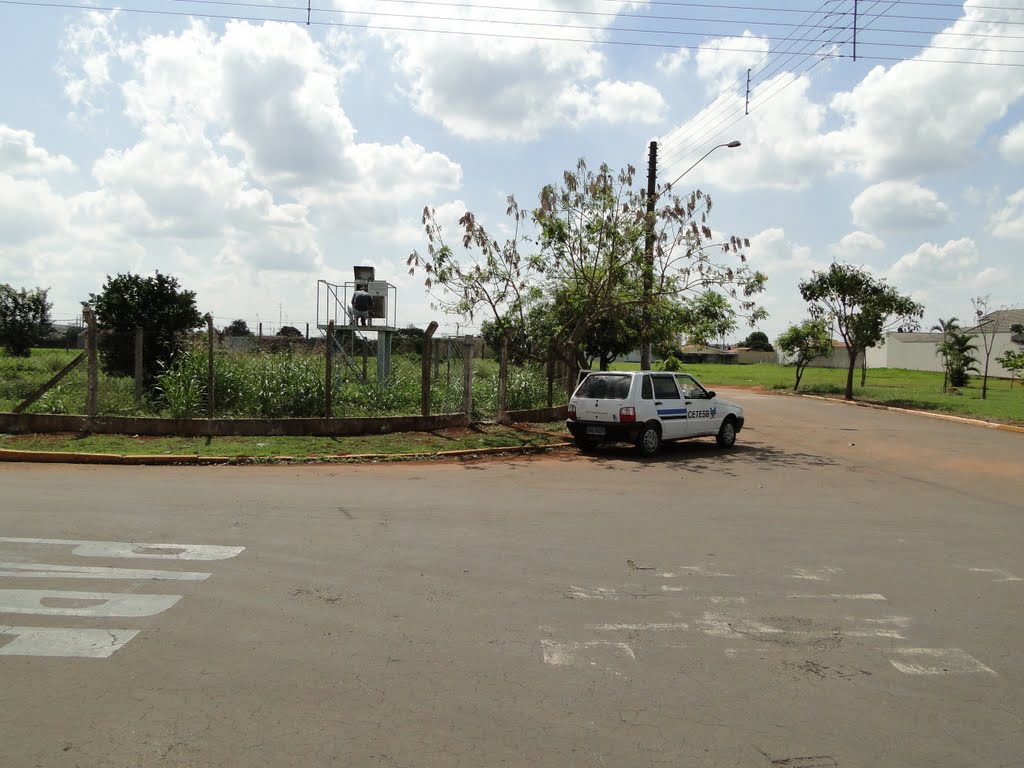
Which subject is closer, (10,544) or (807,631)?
(807,631)

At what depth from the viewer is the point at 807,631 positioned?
196 inches

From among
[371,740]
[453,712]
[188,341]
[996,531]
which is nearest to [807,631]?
[453,712]

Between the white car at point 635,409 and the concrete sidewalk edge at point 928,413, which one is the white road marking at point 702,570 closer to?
the white car at point 635,409

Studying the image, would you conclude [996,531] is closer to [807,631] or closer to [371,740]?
[807,631]

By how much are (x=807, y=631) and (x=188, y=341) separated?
14194 millimetres

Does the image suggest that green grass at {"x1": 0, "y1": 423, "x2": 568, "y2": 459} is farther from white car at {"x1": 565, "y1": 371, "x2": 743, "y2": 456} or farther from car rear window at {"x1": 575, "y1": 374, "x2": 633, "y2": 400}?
car rear window at {"x1": 575, "y1": 374, "x2": 633, "y2": 400}

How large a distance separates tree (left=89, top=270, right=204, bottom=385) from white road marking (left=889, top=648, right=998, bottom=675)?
14972 mm

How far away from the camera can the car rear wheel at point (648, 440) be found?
47.6ft

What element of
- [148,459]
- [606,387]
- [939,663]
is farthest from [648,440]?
[939,663]

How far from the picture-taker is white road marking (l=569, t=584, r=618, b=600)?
18.3 feet

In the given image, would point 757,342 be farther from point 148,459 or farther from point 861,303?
point 148,459

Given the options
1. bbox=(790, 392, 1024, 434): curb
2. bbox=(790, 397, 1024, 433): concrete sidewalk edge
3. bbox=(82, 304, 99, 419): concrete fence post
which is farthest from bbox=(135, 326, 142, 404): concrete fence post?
bbox=(790, 397, 1024, 433): concrete sidewalk edge

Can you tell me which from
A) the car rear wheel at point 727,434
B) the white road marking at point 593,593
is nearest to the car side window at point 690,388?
the car rear wheel at point 727,434

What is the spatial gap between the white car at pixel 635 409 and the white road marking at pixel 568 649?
32.5 ft
